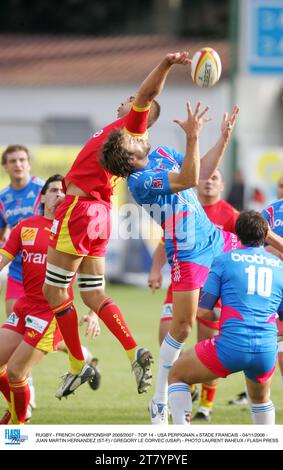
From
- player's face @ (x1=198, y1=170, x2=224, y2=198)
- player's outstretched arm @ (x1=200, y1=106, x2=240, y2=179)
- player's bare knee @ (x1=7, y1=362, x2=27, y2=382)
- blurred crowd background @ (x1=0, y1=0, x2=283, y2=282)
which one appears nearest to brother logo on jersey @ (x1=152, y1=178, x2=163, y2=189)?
player's outstretched arm @ (x1=200, y1=106, x2=240, y2=179)

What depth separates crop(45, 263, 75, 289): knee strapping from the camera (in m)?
7.25

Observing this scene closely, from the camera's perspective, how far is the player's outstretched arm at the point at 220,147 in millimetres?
7465

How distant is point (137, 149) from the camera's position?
22.7 ft

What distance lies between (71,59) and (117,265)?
12.3m

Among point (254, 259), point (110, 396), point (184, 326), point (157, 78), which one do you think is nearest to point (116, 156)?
point (157, 78)

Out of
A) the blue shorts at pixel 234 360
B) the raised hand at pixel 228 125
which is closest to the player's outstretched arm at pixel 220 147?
the raised hand at pixel 228 125

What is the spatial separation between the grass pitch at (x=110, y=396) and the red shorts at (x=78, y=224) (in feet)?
5.41

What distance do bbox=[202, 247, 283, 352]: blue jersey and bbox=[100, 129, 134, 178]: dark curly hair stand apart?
104cm

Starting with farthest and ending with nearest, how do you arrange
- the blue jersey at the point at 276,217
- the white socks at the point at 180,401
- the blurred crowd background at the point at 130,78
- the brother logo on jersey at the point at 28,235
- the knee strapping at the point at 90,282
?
the blurred crowd background at the point at 130,78 < the blue jersey at the point at 276,217 < the brother logo on jersey at the point at 28,235 < the knee strapping at the point at 90,282 < the white socks at the point at 180,401

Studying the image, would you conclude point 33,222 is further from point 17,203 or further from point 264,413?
point 264,413

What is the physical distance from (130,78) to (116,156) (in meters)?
21.7

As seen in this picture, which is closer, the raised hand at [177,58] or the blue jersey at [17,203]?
the raised hand at [177,58]

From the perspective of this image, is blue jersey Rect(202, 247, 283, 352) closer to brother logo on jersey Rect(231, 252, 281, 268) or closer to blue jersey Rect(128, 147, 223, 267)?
brother logo on jersey Rect(231, 252, 281, 268)

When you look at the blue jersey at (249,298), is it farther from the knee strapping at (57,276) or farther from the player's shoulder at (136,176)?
the knee strapping at (57,276)
